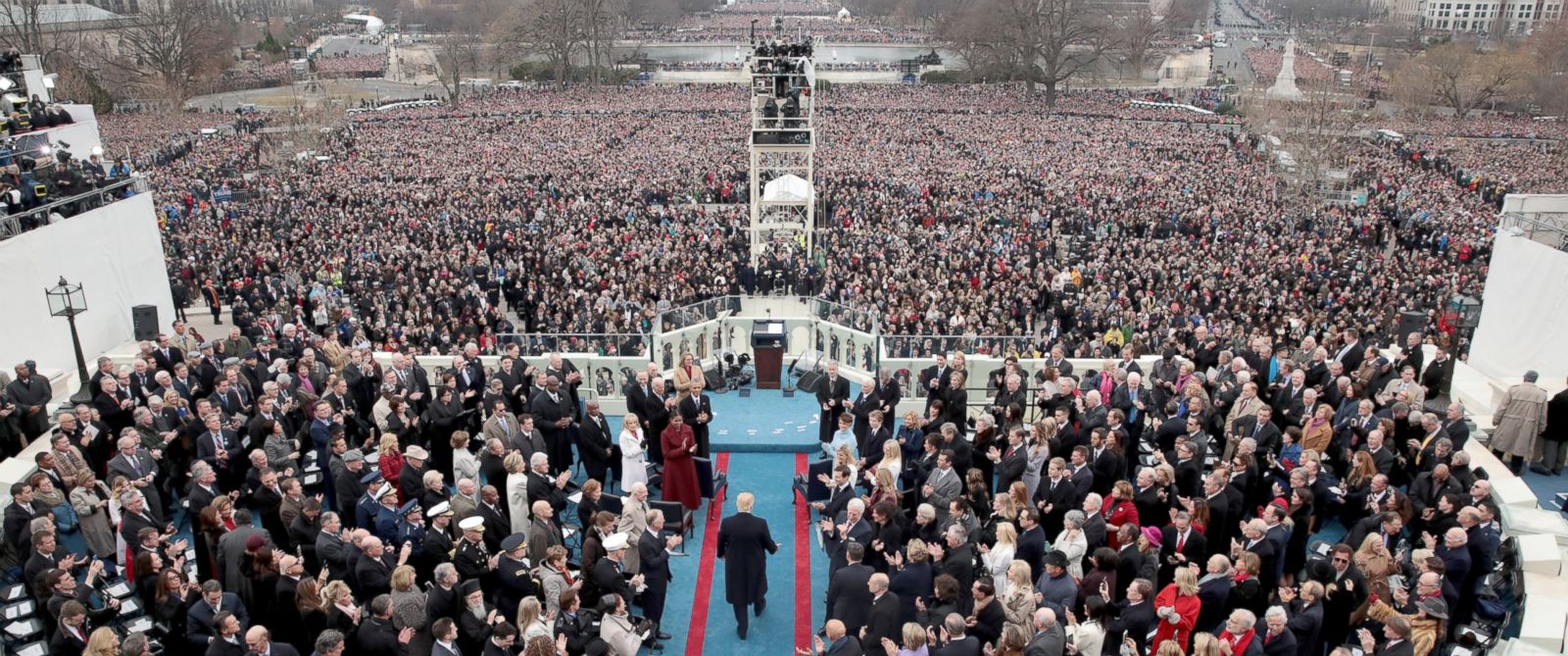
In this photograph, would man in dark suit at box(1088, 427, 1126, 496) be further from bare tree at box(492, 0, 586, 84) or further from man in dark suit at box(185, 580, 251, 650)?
bare tree at box(492, 0, 586, 84)

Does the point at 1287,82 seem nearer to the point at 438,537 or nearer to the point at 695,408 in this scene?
the point at 695,408

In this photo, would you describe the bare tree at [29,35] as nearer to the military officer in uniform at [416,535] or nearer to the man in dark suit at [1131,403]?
the military officer in uniform at [416,535]

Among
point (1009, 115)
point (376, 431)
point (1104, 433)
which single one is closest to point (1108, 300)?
point (1104, 433)

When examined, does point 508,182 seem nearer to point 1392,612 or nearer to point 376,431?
point 376,431

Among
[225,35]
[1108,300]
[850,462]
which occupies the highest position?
[225,35]

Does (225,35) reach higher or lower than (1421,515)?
higher

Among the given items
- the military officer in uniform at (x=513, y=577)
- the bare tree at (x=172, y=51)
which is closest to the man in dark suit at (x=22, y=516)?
the military officer in uniform at (x=513, y=577)

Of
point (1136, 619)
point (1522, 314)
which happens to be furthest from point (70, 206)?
point (1522, 314)
